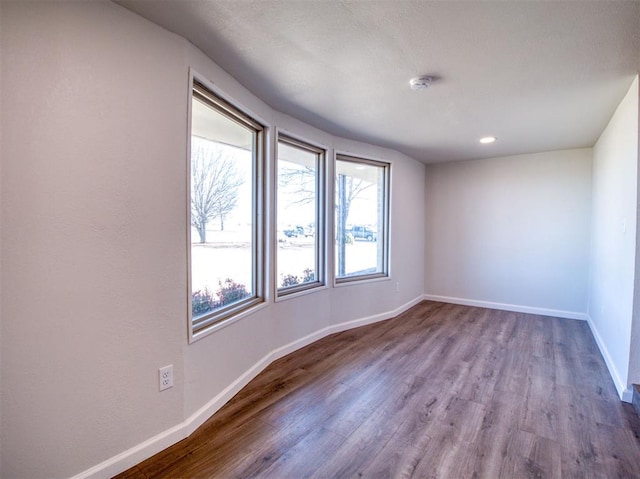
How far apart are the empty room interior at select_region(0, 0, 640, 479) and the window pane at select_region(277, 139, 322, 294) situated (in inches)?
0.9

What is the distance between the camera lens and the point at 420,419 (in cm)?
210

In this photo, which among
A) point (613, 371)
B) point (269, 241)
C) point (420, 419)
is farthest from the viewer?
point (269, 241)

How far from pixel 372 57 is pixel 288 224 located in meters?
1.70

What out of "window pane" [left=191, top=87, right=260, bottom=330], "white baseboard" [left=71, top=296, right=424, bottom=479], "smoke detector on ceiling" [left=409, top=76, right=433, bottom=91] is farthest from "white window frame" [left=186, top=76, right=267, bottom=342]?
"smoke detector on ceiling" [left=409, top=76, right=433, bottom=91]

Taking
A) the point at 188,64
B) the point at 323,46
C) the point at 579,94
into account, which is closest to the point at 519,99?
the point at 579,94

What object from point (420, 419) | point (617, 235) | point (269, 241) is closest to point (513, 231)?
point (617, 235)

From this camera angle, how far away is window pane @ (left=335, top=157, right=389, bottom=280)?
3895 mm

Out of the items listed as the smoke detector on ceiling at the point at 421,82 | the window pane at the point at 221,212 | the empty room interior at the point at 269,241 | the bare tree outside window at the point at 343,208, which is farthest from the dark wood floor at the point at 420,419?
the smoke detector on ceiling at the point at 421,82

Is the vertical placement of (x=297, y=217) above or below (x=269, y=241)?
above

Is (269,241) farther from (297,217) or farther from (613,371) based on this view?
(613,371)

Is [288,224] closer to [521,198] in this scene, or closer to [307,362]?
[307,362]

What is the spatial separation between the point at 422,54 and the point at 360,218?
2.36 m

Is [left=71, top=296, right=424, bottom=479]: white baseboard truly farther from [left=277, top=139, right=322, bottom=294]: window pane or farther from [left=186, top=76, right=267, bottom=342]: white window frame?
[left=277, top=139, right=322, bottom=294]: window pane

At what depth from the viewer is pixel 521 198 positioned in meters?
4.62
